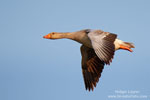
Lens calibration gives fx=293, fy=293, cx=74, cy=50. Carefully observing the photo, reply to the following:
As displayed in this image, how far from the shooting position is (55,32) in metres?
14.9

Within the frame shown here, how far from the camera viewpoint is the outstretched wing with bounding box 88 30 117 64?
11.6m

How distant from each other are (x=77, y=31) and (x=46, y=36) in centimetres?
183


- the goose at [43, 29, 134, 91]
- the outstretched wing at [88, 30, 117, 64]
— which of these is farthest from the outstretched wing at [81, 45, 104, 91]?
the outstretched wing at [88, 30, 117, 64]

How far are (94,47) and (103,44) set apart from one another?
0.44 meters

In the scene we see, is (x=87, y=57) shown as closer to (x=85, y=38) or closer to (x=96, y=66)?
(x=96, y=66)

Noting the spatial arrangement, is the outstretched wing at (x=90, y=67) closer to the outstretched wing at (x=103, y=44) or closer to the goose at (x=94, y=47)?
the goose at (x=94, y=47)

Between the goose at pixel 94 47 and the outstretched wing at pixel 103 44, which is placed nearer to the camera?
the outstretched wing at pixel 103 44

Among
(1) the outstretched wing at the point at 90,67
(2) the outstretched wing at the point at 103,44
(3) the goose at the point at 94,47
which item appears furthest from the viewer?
(1) the outstretched wing at the point at 90,67

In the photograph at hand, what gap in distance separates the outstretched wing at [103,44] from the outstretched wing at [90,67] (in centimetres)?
236

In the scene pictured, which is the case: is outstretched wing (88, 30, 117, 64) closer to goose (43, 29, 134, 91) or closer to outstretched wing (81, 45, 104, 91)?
goose (43, 29, 134, 91)

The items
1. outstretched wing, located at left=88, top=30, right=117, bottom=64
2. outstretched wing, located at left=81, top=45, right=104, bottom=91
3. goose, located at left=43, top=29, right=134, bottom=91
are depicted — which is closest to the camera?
outstretched wing, located at left=88, top=30, right=117, bottom=64

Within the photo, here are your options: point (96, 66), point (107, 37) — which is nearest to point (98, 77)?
point (96, 66)

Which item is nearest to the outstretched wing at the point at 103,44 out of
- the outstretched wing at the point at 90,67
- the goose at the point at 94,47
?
the goose at the point at 94,47

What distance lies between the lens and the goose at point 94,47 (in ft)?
38.5
